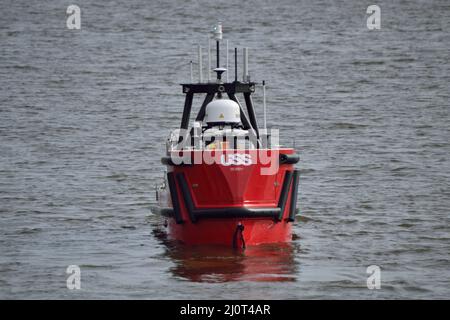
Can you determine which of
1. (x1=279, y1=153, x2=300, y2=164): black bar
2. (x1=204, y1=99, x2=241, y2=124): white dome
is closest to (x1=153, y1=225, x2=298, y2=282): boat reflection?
(x1=279, y1=153, x2=300, y2=164): black bar

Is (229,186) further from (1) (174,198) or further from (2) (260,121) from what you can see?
(2) (260,121)

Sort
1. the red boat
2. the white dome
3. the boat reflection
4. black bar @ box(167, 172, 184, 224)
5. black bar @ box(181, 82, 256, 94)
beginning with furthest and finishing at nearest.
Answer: black bar @ box(181, 82, 256, 94) < the white dome < black bar @ box(167, 172, 184, 224) < the red boat < the boat reflection

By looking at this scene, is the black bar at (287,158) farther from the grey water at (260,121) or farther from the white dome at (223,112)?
the grey water at (260,121)

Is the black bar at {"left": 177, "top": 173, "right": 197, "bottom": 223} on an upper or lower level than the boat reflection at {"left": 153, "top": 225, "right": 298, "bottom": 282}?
upper

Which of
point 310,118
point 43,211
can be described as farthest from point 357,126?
point 43,211

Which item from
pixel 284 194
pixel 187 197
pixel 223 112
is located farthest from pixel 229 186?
pixel 223 112

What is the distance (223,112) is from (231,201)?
6.70ft

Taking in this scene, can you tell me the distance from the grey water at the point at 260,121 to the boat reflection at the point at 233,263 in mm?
56

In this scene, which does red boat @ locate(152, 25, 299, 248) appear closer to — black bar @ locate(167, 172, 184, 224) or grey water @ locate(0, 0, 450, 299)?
black bar @ locate(167, 172, 184, 224)

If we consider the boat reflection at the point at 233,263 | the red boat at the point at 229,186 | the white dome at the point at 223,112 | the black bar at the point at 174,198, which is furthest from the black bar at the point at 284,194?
the black bar at the point at 174,198

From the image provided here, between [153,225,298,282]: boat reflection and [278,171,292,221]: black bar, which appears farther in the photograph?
[278,171,292,221]: black bar

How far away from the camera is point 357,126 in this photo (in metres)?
40.4

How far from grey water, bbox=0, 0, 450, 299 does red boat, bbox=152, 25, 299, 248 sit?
392 millimetres

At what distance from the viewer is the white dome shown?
23703 millimetres
